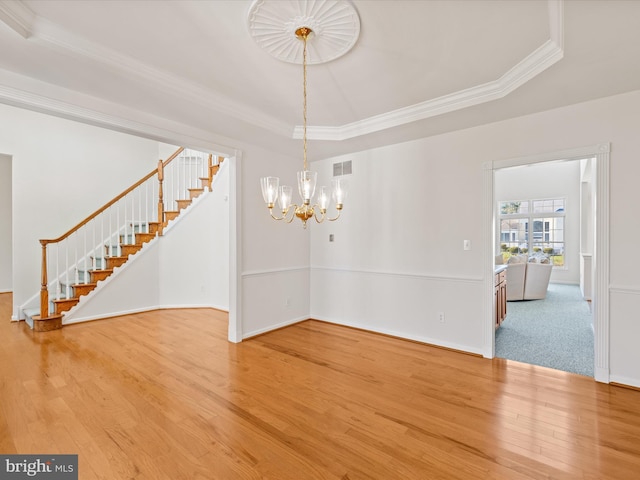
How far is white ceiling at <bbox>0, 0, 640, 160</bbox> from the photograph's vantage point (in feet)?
6.54

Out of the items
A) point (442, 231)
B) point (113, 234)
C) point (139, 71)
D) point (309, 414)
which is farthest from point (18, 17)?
point (113, 234)

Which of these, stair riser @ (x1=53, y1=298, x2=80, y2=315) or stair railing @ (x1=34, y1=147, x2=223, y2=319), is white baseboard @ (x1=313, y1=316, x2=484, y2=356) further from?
stair riser @ (x1=53, y1=298, x2=80, y2=315)

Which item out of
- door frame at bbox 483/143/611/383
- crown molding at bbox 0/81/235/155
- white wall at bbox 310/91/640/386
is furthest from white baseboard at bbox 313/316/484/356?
crown molding at bbox 0/81/235/155

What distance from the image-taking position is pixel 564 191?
365 inches

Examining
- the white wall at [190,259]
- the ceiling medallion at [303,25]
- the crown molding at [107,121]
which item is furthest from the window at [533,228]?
the ceiling medallion at [303,25]

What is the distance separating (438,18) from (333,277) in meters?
3.78

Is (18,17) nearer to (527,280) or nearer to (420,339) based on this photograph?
(420,339)

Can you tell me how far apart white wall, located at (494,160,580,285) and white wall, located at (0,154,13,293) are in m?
12.9

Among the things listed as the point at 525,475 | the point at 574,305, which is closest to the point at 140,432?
the point at 525,475

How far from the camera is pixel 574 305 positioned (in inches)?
244

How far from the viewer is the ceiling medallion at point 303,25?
1.97 meters

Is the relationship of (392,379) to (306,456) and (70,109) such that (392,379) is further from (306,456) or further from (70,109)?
(70,109)

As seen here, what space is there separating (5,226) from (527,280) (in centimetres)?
1205

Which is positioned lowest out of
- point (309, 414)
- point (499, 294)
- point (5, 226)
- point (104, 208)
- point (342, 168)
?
point (309, 414)
